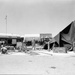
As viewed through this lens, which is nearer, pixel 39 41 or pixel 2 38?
pixel 2 38

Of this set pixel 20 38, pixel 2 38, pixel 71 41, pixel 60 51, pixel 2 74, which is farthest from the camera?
pixel 20 38

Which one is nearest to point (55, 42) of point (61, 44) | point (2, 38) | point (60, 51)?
point (61, 44)

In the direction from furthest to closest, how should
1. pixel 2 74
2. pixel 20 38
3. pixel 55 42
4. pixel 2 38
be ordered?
1. pixel 20 38
2. pixel 2 38
3. pixel 55 42
4. pixel 2 74

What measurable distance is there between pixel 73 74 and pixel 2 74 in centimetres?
384

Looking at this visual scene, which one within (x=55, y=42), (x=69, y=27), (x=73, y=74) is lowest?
(x=73, y=74)

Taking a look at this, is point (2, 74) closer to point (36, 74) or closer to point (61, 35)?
point (36, 74)

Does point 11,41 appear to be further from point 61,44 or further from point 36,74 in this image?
point 36,74

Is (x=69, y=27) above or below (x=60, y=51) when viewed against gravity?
above

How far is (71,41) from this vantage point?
29.3m

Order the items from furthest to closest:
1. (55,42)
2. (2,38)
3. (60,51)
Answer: (2,38) < (55,42) < (60,51)

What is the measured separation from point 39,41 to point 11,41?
9.67 m

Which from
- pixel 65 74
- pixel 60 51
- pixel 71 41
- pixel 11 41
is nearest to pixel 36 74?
pixel 65 74

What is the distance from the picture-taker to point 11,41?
41.1 meters

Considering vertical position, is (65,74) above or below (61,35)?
below
